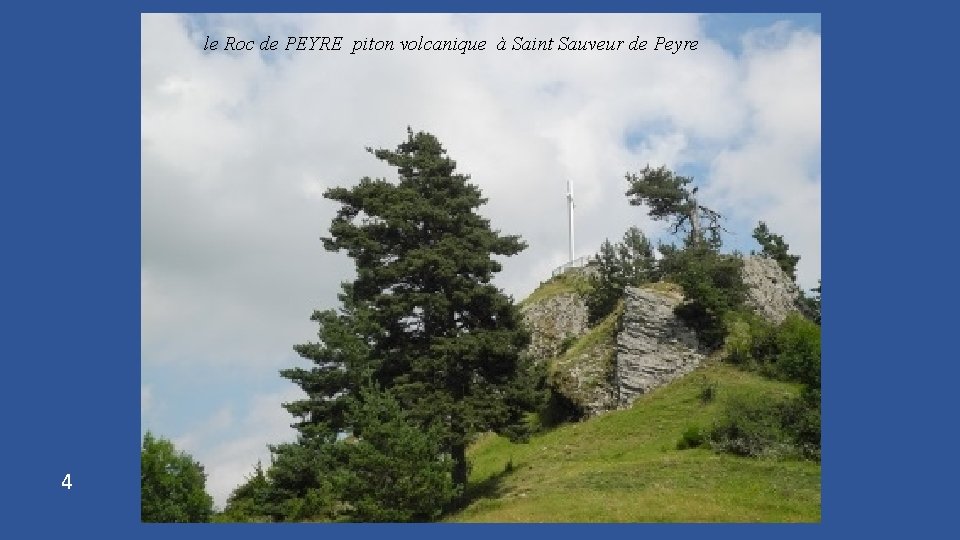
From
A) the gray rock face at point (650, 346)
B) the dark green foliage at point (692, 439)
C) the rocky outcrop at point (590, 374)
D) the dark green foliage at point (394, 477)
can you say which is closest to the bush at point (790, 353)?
the gray rock face at point (650, 346)

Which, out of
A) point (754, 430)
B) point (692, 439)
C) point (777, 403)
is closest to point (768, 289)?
point (777, 403)

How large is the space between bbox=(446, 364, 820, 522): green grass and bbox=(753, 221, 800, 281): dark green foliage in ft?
64.7

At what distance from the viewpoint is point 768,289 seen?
44375 millimetres

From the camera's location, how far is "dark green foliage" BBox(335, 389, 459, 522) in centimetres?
2539

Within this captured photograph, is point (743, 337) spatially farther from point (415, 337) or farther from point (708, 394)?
point (415, 337)

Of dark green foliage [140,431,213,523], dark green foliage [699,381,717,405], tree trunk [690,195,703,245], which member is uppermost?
tree trunk [690,195,703,245]

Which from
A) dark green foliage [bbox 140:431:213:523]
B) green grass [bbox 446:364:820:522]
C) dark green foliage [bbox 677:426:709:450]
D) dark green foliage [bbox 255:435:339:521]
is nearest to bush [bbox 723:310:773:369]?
green grass [bbox 446:364:820:522]

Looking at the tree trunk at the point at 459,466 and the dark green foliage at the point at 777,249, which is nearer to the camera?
the tree trunk at the point at 459,466

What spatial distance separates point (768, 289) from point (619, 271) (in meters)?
7.16

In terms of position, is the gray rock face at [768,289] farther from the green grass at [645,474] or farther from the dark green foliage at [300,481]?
the dark green foliage at [300,481]

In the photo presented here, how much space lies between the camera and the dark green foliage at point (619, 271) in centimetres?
4600

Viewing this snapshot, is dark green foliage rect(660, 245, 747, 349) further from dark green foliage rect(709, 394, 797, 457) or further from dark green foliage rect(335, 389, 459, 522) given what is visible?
dark green foliage rect(335, 389, 459, 522)

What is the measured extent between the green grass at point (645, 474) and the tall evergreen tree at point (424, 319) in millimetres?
2583

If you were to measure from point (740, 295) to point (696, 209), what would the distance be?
9.11 m
